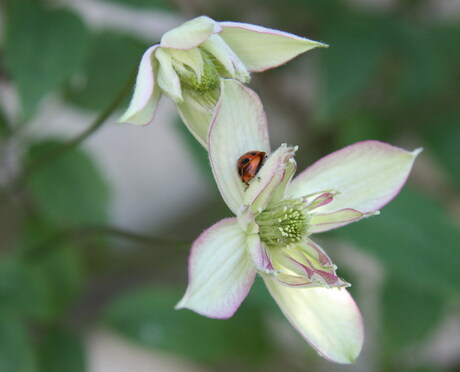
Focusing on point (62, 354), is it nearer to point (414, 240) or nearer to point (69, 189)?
point (69, 189)

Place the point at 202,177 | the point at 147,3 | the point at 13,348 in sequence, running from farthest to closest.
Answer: the point at 202,177, the point at 147,3, the point at 13,348

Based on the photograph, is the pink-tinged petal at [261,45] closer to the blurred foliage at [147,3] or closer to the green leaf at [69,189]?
the blurred foliage at [147,3]

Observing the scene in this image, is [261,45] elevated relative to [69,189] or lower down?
elevated

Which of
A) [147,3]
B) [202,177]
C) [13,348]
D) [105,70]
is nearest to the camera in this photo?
[13,348]

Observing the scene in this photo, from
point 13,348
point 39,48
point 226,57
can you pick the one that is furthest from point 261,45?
point 13,348

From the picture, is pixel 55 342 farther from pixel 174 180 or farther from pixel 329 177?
pixel 174 180

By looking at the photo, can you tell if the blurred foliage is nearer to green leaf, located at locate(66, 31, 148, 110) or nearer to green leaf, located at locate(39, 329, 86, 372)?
green leaf, located at locate(66, 31, 148, 110)

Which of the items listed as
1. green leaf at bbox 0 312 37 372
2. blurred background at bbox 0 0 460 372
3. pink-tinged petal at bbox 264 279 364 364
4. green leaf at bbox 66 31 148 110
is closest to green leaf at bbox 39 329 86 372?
blurred background at bbox 0 0 460 372
